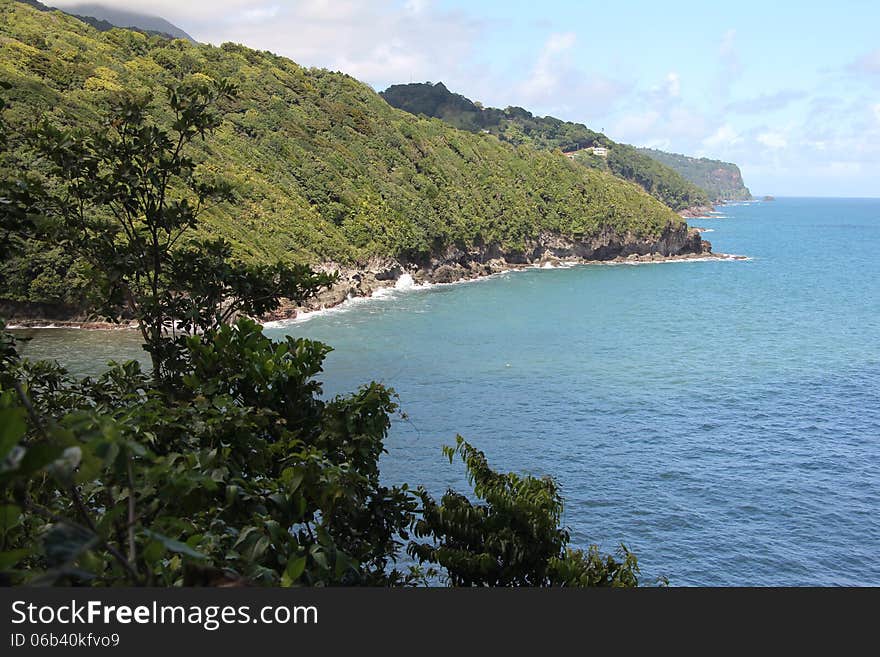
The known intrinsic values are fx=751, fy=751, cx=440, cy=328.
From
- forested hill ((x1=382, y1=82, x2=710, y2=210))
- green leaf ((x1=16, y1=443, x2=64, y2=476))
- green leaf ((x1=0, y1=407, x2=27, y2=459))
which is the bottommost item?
green leaf ((x1=16, y1=443, x2=64, y2=476))

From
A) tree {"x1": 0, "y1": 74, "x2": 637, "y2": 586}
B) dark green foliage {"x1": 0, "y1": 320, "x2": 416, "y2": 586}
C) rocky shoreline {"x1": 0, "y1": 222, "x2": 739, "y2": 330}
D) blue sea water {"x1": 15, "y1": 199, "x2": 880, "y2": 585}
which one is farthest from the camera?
rocky shoreline {"x1": 0, "y1": 222, "x2": 739, "y2": 330}

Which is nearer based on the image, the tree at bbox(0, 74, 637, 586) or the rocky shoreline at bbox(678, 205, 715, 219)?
the tree at bbox(0, 74, 637, 586)

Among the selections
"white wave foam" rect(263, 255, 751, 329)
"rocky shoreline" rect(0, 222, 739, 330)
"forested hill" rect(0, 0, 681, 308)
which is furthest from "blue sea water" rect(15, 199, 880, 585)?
"forested hill" rect(0, 0, 681, 308)

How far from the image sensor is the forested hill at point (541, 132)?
17200cm

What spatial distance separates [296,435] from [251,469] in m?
1.32

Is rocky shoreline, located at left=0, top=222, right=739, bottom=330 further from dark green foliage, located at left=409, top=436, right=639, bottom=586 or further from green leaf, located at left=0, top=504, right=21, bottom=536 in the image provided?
green leaf, located at left=0, top=504, right=21, bottom=536

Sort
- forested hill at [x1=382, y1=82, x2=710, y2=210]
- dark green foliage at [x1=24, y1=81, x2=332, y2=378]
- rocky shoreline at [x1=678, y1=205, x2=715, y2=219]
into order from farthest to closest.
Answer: rocky shoreline at [x1=678, y1=205, x2=715, y2=219] → forested hill at [x1=382, y1=82, x2=710, y2=210] → dark green foliage at [x1=24, y1=81, x2=332, y2=378]

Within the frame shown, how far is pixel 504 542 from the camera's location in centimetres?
1101

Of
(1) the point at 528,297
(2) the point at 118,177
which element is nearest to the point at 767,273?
(1) the point at 528,297

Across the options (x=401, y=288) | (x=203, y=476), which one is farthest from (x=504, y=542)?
(x=401, y=288)

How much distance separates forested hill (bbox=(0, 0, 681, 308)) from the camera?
60.7 m

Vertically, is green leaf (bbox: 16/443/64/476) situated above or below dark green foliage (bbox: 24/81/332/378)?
below

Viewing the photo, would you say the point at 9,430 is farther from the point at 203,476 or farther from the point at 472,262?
the point at 472,262

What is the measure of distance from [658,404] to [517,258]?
56.7m
